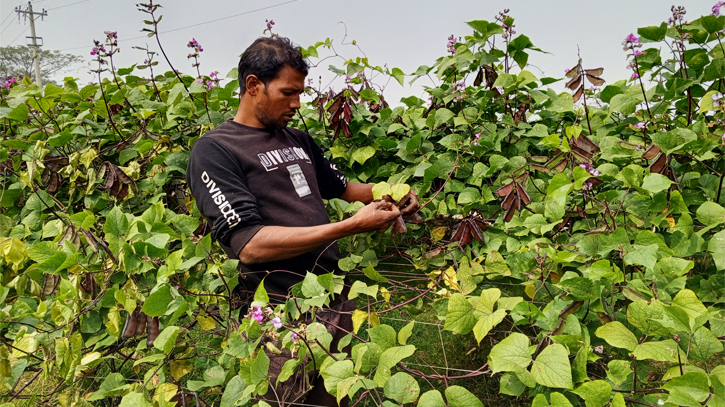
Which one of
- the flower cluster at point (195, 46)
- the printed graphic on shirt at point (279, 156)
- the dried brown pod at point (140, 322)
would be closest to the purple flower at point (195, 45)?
the flower cluster at point (195, 46)

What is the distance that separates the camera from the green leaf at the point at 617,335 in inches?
43.6

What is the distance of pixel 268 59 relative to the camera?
76.8 inches

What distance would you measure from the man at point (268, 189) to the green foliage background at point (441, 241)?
16cm

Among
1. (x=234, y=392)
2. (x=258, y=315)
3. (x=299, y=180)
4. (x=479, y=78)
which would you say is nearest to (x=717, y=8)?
(x=479, y=78)

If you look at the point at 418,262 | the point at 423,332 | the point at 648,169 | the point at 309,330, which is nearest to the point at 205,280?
the point at 309,330

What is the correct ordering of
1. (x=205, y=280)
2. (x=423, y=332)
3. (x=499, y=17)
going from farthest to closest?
(x=423, y=332), (x=499, y=17), (x=205, y=280)

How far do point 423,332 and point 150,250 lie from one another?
210cm

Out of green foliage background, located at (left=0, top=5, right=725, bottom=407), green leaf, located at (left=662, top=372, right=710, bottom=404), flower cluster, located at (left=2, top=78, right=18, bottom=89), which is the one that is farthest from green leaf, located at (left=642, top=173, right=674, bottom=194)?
flower cluster, located at (left=2, top=78, right=18, bottom=89)

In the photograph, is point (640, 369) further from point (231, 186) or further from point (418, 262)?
point (231, 186)

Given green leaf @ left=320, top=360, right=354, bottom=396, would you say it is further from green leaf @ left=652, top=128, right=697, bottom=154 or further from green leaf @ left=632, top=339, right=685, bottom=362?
green leaf @ left=652, top=128, right=697, bottom=154

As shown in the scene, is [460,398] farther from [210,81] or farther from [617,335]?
[210,81]

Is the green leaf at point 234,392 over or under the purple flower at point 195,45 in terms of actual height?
under

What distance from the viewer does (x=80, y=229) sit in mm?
1858

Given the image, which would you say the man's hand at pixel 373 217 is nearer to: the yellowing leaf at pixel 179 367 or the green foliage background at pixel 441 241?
the green foliage background at pixel 441 241
